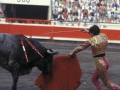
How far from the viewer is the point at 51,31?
70.3 feet

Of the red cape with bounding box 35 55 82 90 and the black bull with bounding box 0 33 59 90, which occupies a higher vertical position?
the black bull with bounding box 0 33 59 90

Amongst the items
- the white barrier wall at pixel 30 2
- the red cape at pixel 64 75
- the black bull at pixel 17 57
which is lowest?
the red cape at pixel 64 75

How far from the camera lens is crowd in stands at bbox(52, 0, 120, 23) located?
24373 mm

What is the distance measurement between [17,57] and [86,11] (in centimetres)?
1739

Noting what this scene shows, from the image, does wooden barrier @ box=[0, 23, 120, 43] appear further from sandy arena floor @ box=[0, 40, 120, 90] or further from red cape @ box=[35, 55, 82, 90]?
red cape @ box=[35, 55, 82, 90]

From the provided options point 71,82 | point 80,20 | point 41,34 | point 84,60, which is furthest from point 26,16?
point 71,82

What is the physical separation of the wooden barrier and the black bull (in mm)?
12828

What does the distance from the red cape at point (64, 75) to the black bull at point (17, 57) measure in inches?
6.8

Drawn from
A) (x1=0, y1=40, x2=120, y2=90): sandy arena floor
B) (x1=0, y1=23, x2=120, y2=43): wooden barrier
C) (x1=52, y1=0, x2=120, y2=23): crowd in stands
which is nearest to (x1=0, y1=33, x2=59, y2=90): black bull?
(x1=0, y1=40, x2=120, y2=90): sandy arena floor

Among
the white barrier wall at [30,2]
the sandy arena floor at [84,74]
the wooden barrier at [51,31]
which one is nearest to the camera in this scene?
the sandy arena floor at [84,74]

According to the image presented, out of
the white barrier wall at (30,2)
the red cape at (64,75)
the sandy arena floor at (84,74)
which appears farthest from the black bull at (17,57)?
the white barrier wall at (30,2)

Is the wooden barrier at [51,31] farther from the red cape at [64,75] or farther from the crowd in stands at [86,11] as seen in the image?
the red cape at [64,75]

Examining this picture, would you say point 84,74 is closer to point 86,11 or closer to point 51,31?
point 51,31

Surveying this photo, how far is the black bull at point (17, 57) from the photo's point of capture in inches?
303
